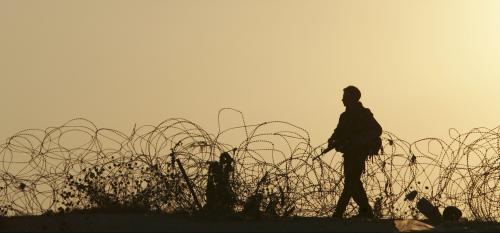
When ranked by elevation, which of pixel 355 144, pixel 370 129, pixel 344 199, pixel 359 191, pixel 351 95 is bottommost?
pixel 344 199

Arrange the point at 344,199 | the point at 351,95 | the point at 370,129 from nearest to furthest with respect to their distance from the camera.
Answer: the point at 344,199, the point at 370,129, the point at 351,95

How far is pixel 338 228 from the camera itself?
13.4m

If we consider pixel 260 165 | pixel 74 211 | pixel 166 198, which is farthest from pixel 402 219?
pixel 74 211

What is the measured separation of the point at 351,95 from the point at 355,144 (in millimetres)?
707

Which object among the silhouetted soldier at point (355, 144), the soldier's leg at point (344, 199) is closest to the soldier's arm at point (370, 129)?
the silhouetted soldier at point (355, 144)

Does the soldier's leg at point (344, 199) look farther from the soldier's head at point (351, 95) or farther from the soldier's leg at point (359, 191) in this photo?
the soldier's head at point (351, 95)

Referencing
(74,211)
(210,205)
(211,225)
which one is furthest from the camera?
(74,211)

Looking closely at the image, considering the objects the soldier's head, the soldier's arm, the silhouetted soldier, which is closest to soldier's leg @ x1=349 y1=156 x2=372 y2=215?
the silhouetted soldier

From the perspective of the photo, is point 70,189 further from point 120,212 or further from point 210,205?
point 210,205

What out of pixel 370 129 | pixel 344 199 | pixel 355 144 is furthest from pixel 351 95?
pixel 344 199

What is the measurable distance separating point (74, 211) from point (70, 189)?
14.7 inches

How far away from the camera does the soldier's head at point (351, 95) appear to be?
16.0 meters

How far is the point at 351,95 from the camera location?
15984 mm

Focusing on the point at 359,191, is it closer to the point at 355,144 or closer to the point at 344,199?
the point at 344,199
